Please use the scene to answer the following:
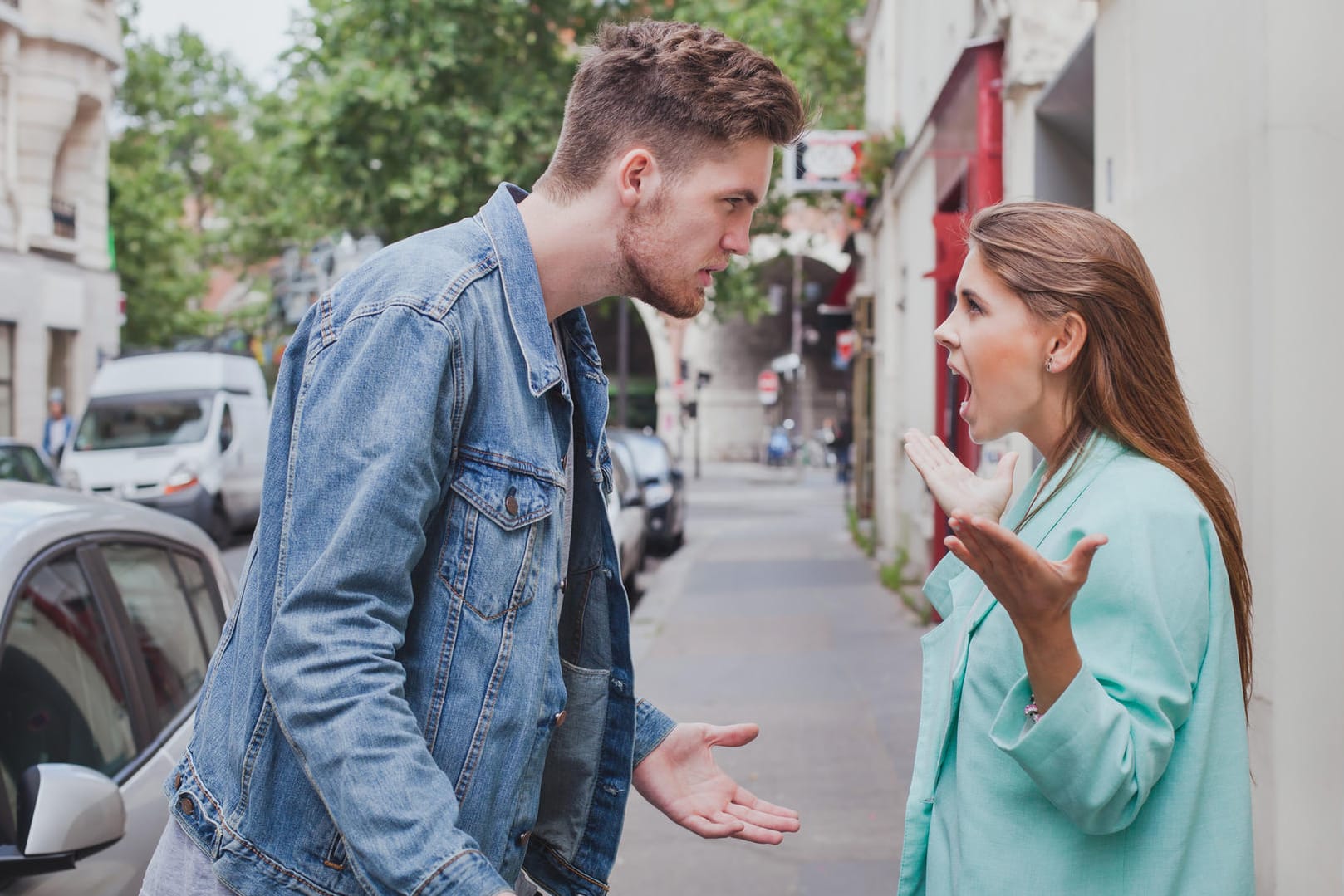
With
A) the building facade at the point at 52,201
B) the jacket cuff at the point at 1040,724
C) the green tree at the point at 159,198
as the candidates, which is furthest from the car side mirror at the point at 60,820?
the green tree at the point at 159,198

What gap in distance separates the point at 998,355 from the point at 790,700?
6537mm

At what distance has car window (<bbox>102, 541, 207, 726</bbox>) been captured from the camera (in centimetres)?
322

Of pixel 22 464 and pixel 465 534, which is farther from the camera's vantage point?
pixel 22 464

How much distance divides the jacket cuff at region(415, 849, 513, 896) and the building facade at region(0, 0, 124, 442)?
25056mm

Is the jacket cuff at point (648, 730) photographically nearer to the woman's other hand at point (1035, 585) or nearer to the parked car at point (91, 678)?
the woman's other hand at point (1035, 585)

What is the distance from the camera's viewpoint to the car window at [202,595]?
11.6ft

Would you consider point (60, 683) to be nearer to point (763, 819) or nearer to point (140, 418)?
point (763, 819)

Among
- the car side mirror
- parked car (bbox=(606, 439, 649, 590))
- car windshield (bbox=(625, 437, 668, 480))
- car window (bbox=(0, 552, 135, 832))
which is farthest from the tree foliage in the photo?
the car side mirror

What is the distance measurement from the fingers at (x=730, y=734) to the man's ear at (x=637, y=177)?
2.89 feet

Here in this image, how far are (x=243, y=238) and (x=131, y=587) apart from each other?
33.2m

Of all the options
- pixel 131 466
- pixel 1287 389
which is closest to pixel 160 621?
pixel 1287 389

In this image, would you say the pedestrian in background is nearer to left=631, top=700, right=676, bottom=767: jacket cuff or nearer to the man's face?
left=631, top=700, right=676, bottom=767: jacket cuff

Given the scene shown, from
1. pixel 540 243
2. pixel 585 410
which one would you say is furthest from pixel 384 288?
pixel 585 410

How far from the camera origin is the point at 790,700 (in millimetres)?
8289
